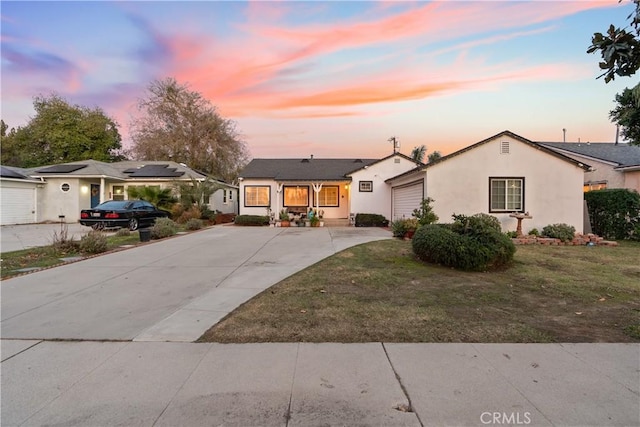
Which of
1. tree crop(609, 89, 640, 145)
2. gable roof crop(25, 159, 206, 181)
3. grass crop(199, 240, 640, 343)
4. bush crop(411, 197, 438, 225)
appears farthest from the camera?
gable roof crop(25, 159, 206, 181)

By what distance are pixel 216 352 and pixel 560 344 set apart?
12.6 feet

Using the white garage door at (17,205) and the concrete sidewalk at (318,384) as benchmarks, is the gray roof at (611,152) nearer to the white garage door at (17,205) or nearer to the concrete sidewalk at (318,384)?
the concrete sidewalk at (318,384)

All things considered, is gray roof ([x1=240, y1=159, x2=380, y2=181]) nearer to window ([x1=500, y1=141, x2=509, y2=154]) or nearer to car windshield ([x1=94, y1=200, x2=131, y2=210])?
car windshield ([x1=94, y1=200, x2=131, y2=210])

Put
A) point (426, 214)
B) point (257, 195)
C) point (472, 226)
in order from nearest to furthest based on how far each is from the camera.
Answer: point (472, 226), point (426, 214), point (257, 195)

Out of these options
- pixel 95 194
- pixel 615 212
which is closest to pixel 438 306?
pixel 615 212

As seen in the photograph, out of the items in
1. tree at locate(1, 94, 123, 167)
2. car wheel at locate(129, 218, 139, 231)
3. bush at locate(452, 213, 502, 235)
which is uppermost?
tree at locate(1, 94, 123, 167)

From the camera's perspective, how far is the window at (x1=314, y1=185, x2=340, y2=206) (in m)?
22.2

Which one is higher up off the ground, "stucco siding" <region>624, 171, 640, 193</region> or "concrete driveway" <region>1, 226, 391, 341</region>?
"stucco siding" <region>624, 171, 640, 193</region>

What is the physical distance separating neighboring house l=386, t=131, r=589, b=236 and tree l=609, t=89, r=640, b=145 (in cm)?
193

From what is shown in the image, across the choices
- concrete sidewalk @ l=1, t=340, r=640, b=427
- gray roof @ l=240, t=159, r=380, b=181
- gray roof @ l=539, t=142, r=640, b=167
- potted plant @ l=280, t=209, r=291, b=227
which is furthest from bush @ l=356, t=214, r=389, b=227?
concrete sidewalk @ l=1, t=340, r=640, b=427

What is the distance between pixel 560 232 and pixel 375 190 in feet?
32.8

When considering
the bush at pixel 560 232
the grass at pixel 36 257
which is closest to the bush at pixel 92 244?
the grass at pixel 36 257

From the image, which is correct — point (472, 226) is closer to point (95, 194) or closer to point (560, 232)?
point (560, 232)

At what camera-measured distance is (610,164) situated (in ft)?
56.9
